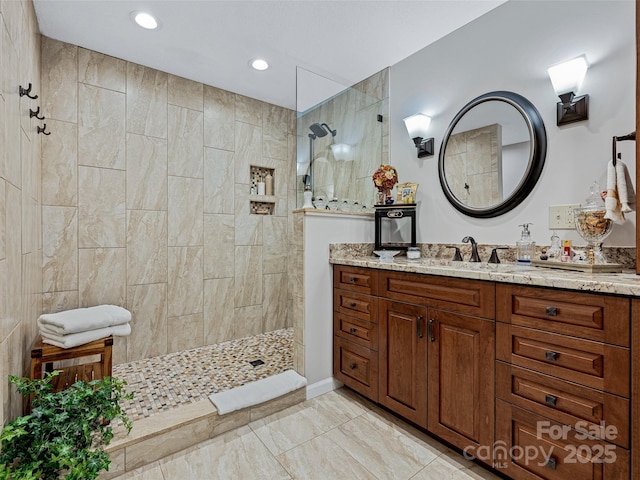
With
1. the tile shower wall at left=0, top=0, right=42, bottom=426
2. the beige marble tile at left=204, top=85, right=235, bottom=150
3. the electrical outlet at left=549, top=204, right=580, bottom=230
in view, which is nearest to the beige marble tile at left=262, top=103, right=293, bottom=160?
the beige marble tile at left=204, top=85, right=235, bottom=150

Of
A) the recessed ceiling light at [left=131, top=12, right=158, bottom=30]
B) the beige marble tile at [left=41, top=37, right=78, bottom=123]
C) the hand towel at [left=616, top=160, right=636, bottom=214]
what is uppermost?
the recessed ceiling light at [left=131, top=12, right=158, bottom=30]

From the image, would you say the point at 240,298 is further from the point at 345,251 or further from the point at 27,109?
the point at 27,109

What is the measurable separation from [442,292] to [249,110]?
2740 mm

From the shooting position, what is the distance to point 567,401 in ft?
3.86

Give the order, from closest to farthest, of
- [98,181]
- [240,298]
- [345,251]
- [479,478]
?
[479,478] < [345,251] < [98,181] < [240,298]

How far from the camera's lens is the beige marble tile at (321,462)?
1.51 metres

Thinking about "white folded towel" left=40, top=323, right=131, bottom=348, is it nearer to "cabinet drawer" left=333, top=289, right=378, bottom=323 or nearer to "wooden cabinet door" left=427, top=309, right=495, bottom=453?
"cabinet drawer" left=333, top=289, right=378, bottom=323

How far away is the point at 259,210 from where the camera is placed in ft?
11.3

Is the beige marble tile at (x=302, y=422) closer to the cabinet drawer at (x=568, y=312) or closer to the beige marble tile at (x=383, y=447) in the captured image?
the beige marble tile at (x=383, y=447)

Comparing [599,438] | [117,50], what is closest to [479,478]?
[599,438]

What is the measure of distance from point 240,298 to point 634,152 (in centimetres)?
312

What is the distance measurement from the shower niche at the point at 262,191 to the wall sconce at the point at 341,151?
0.95 meters

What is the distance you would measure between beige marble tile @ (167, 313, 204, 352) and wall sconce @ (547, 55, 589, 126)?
3162 millimetres

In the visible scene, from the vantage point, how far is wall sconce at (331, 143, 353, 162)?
2.79 m
